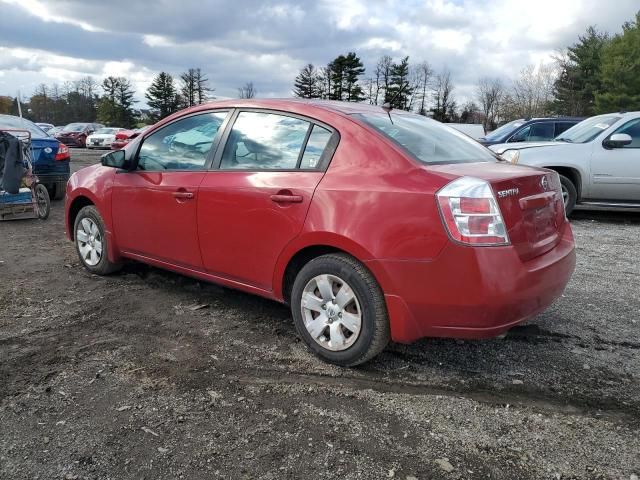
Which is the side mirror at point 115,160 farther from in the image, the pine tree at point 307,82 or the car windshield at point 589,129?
the pine tree at point 307,82

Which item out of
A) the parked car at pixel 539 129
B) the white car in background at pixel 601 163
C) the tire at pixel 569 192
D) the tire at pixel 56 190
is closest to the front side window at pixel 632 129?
the white car in background at pixel 601 163

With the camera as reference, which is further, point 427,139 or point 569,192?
point 569,192

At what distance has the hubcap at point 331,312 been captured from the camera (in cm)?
311

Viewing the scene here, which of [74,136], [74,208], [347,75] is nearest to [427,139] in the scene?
[74,208]

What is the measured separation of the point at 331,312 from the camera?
3.21m

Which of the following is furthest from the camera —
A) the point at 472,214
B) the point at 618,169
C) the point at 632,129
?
the point at 632,129

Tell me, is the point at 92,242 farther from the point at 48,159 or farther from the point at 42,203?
the point at 48,159

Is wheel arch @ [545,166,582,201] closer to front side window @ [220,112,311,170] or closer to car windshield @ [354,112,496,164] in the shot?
car windshield @ [354,112,496,164]

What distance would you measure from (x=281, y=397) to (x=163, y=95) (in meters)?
76.1

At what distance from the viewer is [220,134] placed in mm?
3914

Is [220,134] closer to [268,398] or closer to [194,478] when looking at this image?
[268,398]

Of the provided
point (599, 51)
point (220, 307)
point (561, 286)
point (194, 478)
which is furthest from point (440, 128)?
point (599, 51)

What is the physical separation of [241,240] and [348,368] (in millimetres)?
1116

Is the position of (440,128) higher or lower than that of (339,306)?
higher
